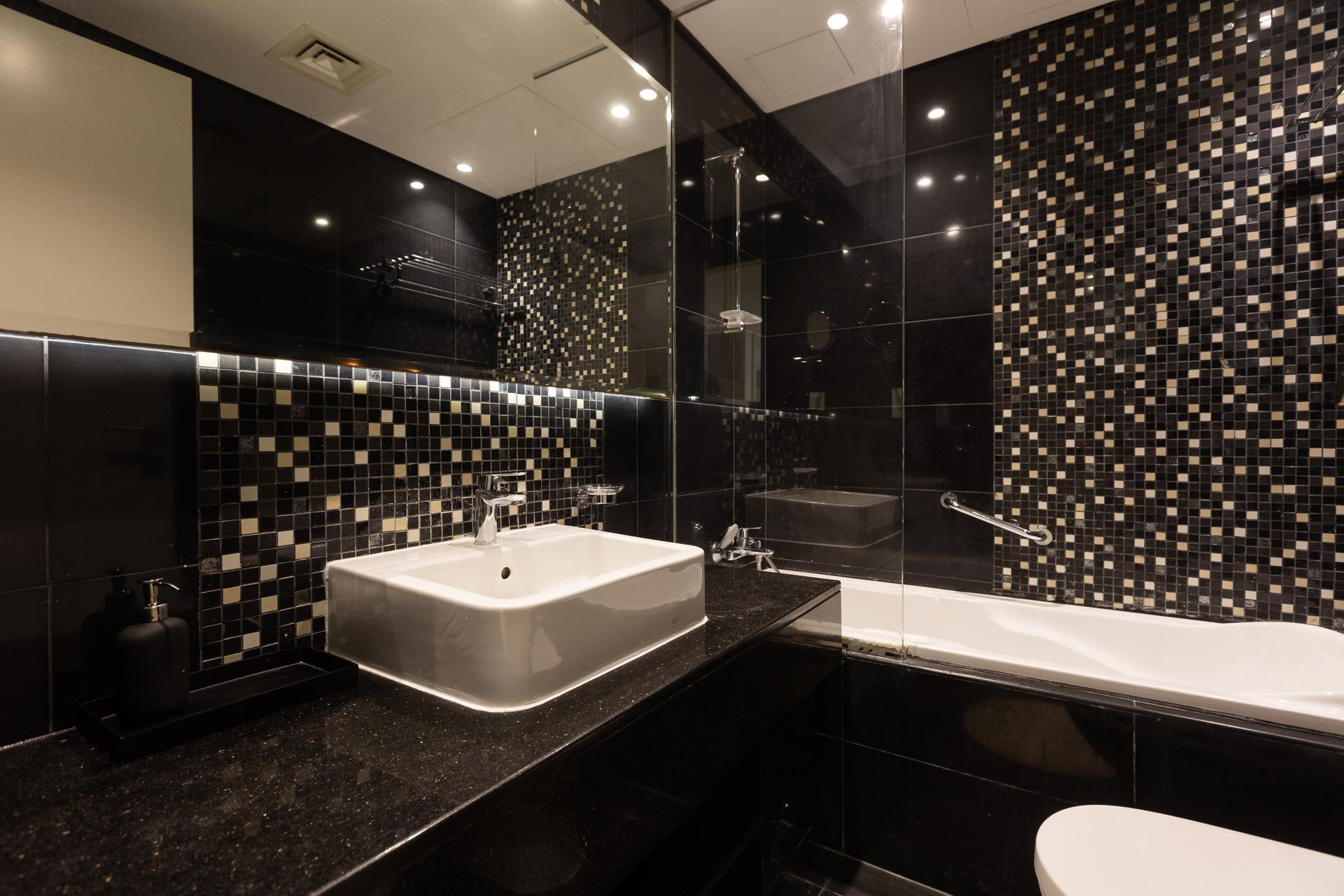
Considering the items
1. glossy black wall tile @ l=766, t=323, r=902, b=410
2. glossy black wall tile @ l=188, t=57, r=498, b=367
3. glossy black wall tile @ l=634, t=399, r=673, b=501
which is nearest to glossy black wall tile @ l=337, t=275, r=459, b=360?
glossy black wall tile @ l=188, t=57, r=498, b=367

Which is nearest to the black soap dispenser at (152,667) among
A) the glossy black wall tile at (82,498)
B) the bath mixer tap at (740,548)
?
the glossy black wall tile at (82,498)

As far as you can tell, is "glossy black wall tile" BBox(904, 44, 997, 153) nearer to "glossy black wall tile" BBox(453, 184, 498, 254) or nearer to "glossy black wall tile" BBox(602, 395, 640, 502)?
"glossy black wall tile" BBox(602, 395, 640, 502)

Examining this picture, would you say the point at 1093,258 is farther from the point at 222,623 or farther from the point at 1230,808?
the point at 222,623

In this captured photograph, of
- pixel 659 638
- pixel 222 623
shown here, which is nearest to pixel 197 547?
pixel 222 623

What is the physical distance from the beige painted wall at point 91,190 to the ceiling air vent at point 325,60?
17cm

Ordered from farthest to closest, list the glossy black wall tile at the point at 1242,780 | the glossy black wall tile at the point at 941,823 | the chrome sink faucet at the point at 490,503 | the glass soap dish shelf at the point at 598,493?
the glass soap dish shelf at the point at 598,493 → the glossy black wall tile at the point at 941,823 → the chrome sink faucet at the point at 490,503 → the glossy black wall tile at the point at 1242,780

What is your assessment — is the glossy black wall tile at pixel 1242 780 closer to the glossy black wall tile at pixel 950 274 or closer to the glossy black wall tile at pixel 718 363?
the glossy black wall tile at pixel 718 363

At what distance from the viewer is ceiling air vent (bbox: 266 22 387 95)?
99 cm

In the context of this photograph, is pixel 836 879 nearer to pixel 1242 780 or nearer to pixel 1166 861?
pixel 1166 861

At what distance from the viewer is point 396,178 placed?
3.85 ft

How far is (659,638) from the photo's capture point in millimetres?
1185

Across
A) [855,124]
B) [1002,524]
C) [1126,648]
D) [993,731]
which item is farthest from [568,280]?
[1126,648]

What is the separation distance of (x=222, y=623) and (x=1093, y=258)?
295 cm

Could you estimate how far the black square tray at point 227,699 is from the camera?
2.50ft
